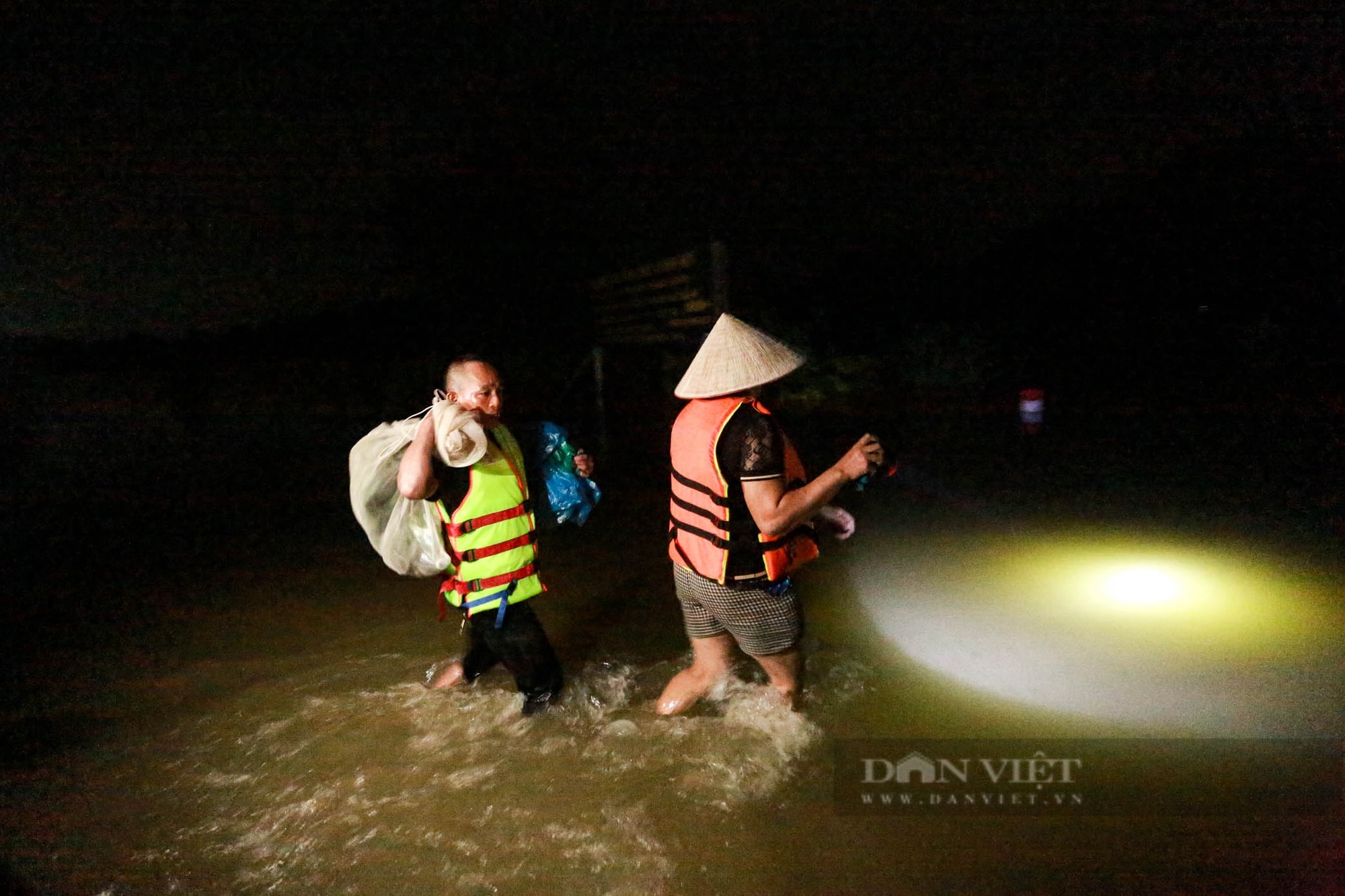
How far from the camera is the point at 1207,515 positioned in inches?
253

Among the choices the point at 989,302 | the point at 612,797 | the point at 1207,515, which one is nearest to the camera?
the point at 612,797

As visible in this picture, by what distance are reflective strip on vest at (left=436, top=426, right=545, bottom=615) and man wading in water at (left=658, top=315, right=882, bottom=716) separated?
65 centimetres

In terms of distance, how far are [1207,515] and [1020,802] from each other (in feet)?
16.8

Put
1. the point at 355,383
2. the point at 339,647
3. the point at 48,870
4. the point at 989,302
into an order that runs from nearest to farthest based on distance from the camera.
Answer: the point at 48,870, the point at 339,647, the point at 355,383, the point at 989,302

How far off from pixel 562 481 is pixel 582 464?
12 cm

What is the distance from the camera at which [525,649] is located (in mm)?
3049

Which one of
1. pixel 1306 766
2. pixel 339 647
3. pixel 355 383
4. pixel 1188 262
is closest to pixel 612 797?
pixel 339 647

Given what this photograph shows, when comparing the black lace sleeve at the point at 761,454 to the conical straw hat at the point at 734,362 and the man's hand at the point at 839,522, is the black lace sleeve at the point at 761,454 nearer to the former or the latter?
the conical straw hat at the point at 734,362

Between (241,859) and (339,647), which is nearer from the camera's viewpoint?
(241,859)

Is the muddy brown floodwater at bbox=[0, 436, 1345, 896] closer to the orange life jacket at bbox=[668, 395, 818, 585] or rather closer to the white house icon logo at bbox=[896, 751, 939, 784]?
the white house icon logo at bbox=[896, 751, 939, 784]

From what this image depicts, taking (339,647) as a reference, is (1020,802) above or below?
below

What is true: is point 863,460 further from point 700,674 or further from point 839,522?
point 700,674

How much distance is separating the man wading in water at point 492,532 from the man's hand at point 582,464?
26cm

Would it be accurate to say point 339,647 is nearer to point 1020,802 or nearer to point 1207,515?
point 1020,802
